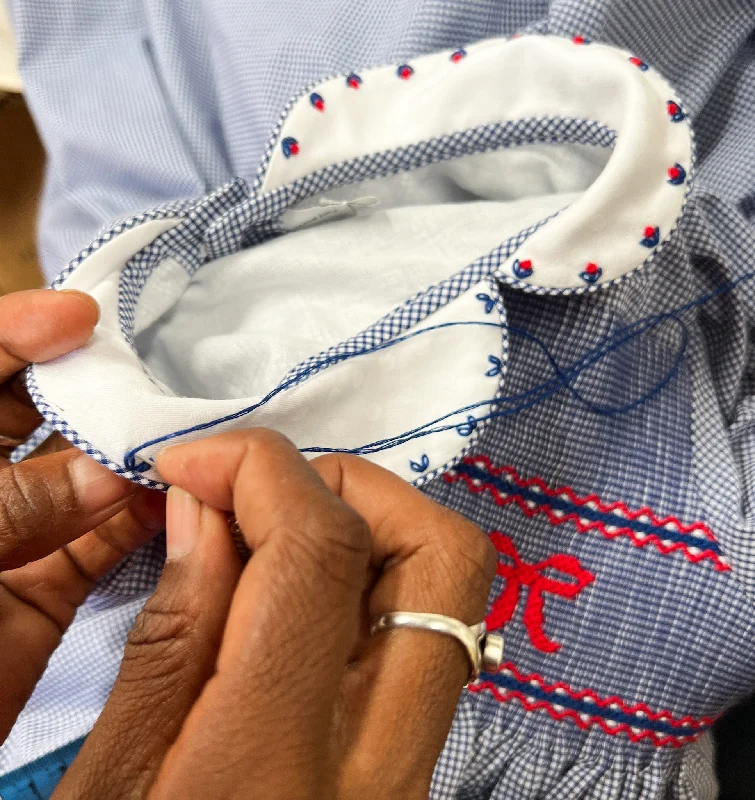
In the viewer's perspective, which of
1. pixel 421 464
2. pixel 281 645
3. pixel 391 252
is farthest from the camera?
pixel 391 252

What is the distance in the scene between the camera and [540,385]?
683 mm

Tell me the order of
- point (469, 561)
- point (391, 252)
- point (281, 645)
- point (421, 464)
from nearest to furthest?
point (281, 645) < point (469, 561) < point (421, 464) < point (391, 252)

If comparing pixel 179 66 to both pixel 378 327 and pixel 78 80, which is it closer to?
pixel 78 80

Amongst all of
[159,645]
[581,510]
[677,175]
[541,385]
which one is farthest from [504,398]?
[159,645]

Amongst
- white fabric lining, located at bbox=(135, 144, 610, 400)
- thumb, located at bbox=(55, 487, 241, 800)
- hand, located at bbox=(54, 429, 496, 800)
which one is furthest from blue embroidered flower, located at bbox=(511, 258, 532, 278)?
thumb, located at bbox=(55, 487, 241, 800)

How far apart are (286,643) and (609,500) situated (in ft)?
1.41

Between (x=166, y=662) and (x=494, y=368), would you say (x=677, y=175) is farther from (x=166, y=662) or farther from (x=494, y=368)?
(x=166, y=662)

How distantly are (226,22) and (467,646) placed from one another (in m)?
0.76

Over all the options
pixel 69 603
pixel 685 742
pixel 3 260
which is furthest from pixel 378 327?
pixel 3 260

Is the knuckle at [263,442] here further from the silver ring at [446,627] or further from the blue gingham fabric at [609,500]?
the blue gingham fabric at [609,500]

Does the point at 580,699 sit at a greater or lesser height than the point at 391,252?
lesser

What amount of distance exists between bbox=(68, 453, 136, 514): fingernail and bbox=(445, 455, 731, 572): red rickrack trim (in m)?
0.32

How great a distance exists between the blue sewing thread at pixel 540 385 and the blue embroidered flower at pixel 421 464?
2 cm

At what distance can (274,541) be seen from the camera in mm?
422
